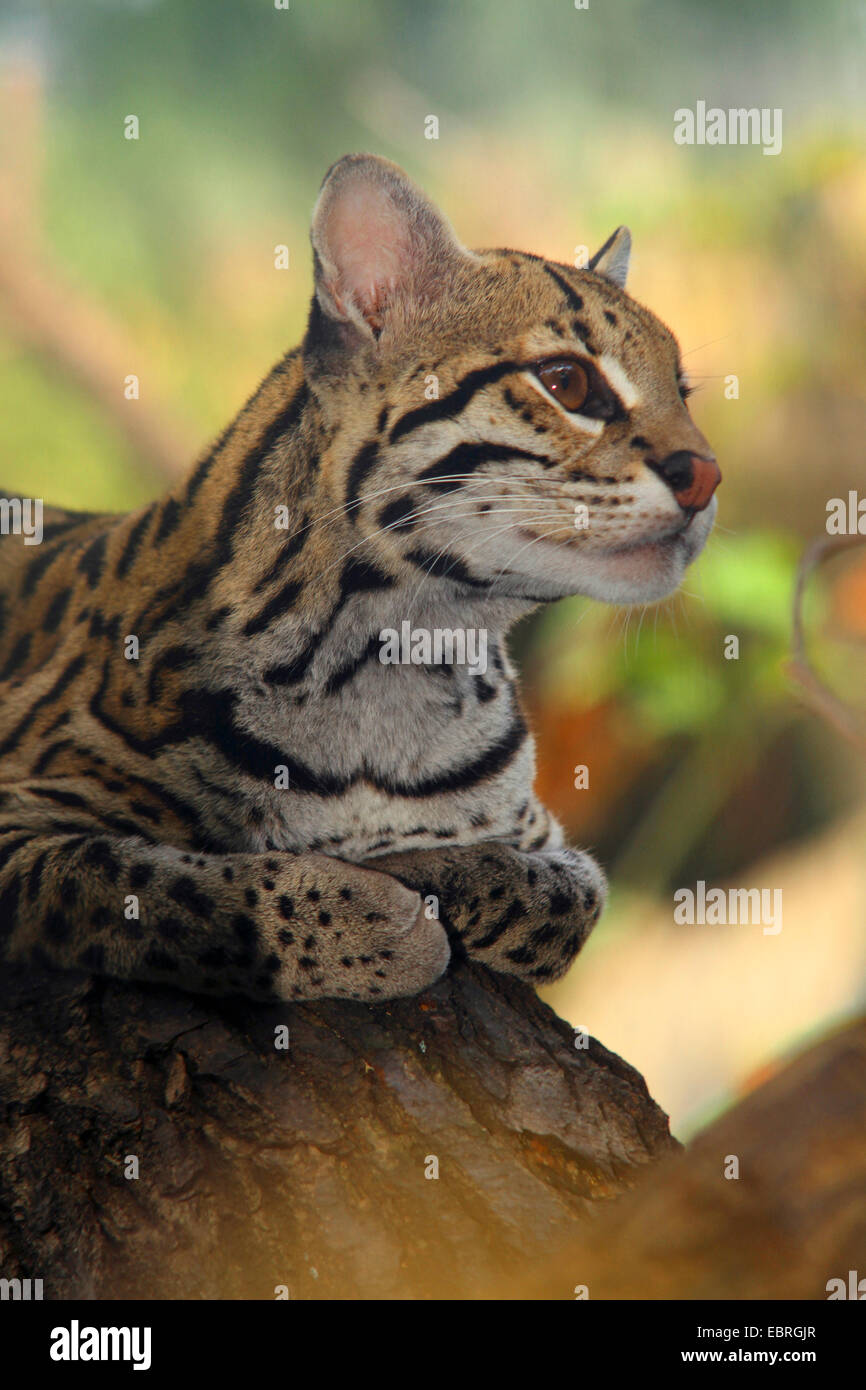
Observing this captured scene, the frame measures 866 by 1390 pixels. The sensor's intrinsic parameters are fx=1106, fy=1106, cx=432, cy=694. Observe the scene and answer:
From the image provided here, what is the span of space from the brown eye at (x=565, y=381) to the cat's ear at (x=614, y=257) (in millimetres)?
515

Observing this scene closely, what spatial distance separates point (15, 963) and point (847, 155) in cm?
371

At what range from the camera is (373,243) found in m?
2.25

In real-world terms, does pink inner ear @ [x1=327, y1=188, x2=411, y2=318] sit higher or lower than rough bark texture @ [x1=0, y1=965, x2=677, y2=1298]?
higher

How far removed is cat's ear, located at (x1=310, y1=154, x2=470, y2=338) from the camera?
2.21 m

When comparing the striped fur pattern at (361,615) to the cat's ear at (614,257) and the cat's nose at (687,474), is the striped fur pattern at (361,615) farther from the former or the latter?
the cat's ear at (614,257)

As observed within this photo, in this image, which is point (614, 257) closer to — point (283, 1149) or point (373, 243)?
point (373, 243)

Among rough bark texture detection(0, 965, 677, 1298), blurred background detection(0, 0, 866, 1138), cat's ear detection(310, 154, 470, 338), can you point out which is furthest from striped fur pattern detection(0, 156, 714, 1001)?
blurred background detection(0, 0, 866, 1138)

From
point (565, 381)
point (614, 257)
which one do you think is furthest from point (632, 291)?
point (565, 381)

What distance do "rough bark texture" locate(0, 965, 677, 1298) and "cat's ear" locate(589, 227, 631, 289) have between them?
1.82 m

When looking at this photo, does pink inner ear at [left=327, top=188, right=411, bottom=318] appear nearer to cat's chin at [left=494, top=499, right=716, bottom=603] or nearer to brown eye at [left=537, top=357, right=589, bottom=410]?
brown eye at [left=537, top=357, right=589, bottom=410]

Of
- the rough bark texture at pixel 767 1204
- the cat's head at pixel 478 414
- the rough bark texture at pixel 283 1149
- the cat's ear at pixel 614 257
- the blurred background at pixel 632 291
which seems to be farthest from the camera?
the blurred background at pixel 632 291

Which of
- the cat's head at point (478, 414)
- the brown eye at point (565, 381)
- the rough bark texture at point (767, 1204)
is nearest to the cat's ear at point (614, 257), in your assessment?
the cat's head at point (478, 414)

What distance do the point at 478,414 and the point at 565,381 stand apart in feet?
0.63

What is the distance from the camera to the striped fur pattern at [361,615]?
212 centimetres
